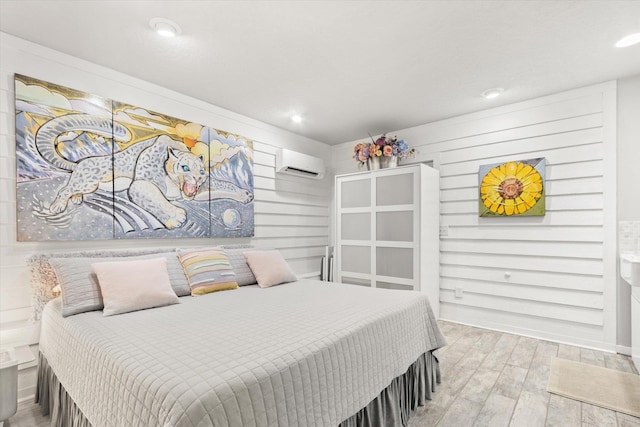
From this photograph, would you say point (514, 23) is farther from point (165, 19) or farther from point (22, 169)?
point (22, 169)

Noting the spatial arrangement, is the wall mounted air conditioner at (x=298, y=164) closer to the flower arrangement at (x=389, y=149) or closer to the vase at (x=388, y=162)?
the flower arrangement at (x=389, y=149)

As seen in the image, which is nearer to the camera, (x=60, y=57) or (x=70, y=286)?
(x=70, y=286)

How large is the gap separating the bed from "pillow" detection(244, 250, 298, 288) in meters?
0.49

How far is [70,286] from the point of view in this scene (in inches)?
75.3

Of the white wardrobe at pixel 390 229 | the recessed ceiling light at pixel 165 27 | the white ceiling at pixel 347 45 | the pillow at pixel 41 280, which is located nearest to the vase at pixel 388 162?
the white wardrobe at pixel 390 229

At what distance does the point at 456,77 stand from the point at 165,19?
2.38 m

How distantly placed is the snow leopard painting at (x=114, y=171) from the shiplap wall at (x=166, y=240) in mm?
80

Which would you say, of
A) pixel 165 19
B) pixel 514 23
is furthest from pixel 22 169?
pixel 514 23

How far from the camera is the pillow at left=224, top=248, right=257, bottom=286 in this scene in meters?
2.85

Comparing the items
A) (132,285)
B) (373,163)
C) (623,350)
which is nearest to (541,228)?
(623,350)

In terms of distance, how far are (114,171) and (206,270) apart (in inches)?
44.1

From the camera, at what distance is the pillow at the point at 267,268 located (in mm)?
2850

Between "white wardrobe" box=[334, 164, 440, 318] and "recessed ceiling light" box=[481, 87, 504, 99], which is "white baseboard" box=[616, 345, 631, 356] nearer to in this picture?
"white wardrobe" box=[334, 164, 440, 318]

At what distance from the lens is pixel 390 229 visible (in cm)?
374
